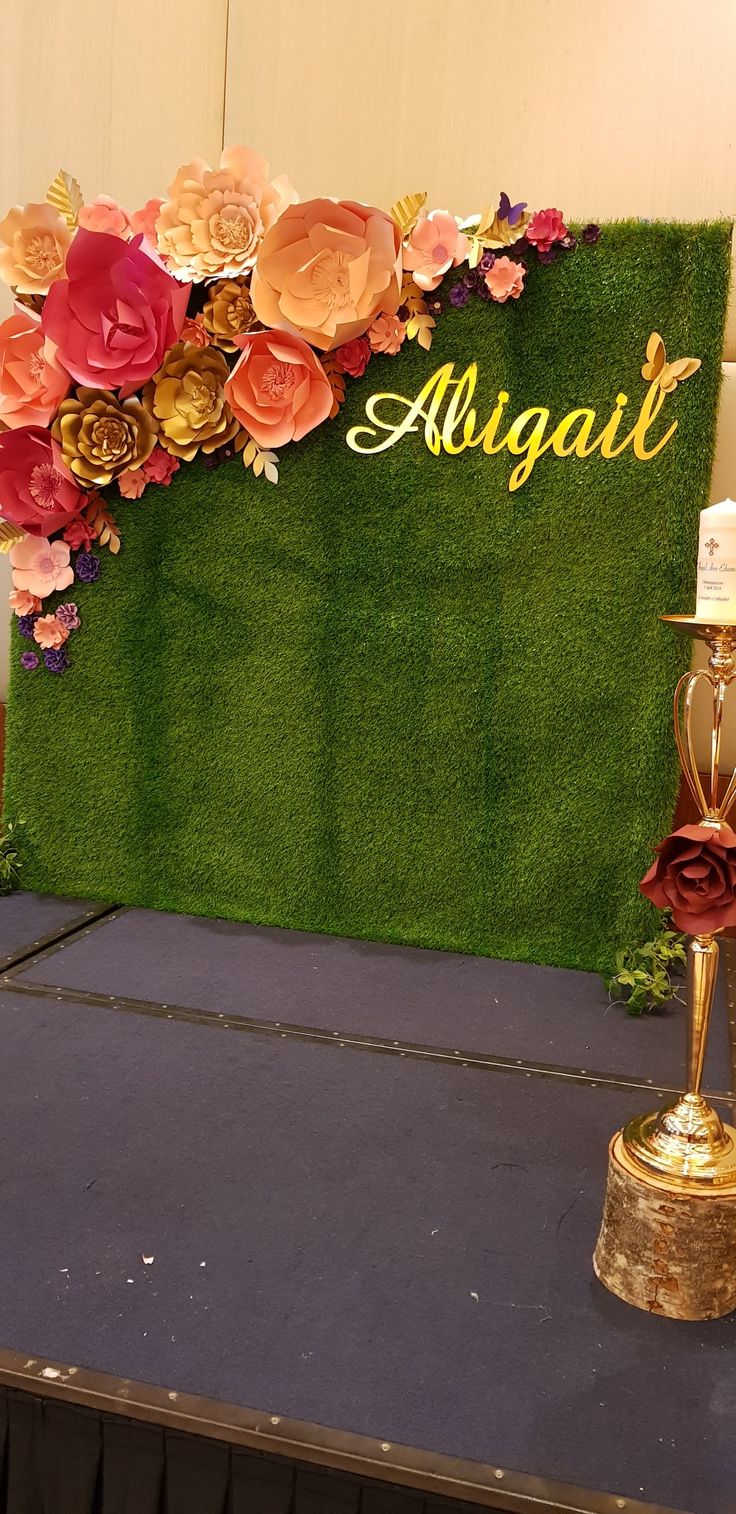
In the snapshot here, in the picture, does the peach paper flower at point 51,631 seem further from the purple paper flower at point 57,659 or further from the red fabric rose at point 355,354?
the red fabric rose at point 355,354

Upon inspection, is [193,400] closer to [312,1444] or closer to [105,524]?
[105,524]

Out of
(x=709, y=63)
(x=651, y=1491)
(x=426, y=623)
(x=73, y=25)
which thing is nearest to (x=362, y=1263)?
(x=651, y=1491)

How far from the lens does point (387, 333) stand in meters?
1.79

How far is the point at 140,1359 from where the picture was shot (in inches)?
36.4

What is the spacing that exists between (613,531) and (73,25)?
1.44 meters

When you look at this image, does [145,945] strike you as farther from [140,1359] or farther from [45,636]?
[140,1359]

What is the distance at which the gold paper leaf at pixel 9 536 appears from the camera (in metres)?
2.04

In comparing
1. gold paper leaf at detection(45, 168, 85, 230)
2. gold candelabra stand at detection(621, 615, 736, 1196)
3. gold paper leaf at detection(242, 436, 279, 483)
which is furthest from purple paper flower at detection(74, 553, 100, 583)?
gold candelabra stand at detection(621, 615, 736, 1196)

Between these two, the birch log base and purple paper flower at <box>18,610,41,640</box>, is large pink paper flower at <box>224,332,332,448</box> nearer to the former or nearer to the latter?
purple paper flower at <box>18,610,41,640</box>

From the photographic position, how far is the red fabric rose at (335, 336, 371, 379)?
1803 mm

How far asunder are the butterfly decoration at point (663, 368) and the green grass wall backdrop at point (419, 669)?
0.02 metres

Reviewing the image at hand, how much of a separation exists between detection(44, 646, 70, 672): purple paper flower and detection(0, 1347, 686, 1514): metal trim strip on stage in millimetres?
1311

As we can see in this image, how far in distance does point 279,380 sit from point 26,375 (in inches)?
17.6

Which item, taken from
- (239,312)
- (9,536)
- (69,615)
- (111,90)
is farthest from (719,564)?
(111,90)
